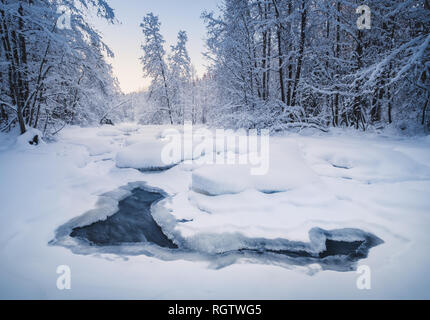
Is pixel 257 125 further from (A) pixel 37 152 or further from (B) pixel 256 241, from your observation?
(A) pixel 37 152

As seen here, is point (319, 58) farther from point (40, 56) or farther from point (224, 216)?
point (40, 56)

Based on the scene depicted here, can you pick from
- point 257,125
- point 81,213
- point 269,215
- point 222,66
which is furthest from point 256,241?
point 222,66

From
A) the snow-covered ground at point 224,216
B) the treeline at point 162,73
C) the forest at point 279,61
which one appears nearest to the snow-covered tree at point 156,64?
the treeline at point 162,73

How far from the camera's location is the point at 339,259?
85.3 inches

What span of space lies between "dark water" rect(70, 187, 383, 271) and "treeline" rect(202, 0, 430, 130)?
15.8 feet

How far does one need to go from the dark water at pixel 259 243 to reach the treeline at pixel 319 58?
4.80 meters

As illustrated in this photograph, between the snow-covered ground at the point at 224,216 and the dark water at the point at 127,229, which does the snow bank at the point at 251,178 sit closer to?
the snow-covered ground at the point at 224,216

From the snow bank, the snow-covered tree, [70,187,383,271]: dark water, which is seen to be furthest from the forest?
the snow-covered tree

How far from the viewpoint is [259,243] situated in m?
2.45

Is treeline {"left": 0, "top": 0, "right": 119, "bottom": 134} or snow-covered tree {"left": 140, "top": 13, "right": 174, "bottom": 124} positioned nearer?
treeline {"left": 0, "top": 0, "right": 119, "bottom": 134}

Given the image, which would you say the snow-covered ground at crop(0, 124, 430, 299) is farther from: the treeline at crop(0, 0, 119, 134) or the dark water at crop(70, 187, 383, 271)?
the treeline at crop(0, 0, 119, 134)

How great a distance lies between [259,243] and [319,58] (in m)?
8.36

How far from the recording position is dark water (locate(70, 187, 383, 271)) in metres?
2.18
